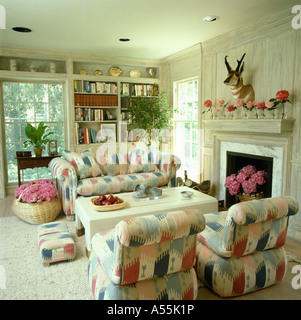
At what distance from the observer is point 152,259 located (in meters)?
1.64

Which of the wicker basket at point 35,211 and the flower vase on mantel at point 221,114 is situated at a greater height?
the flower vase on mantel at point 221,114

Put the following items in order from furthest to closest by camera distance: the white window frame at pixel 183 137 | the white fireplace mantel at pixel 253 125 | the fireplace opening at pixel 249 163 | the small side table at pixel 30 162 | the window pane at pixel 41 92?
1. the window pane at pixel 41 92
2. the white window frame at pixel 183 137
3. the small side table at pixel 30 162
4. the fireplace opening at pixel 249 163
5. the white fireplace mantel at pixel 253 125

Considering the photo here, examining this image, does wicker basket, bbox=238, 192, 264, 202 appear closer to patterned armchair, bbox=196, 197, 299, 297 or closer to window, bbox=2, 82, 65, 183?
patterned armchair, bbox=196, 197, 299, 297

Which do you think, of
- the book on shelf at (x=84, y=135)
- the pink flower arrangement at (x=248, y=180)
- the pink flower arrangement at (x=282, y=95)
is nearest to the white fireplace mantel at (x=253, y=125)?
the pink flower arrangement at (x=282, y=95)

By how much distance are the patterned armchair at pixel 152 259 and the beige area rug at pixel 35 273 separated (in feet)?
1.59

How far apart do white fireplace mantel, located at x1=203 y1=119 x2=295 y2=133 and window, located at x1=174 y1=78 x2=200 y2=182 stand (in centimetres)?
81

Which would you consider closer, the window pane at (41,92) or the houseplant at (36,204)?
the houseplant at (36,204)

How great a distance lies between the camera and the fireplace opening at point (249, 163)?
12.3 feet

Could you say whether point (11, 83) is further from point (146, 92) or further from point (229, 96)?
point (229, 96)

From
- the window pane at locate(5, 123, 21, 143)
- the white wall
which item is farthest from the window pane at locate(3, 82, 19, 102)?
the white wall

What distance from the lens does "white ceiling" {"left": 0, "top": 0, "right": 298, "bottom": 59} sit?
10.3 ft

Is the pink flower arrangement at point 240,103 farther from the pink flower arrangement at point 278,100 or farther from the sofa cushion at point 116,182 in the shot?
the sofa cushion at point 116,182

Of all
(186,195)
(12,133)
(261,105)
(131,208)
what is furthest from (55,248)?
(12,133)

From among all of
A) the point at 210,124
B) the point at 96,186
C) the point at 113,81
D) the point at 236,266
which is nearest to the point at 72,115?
the point at 113,81
